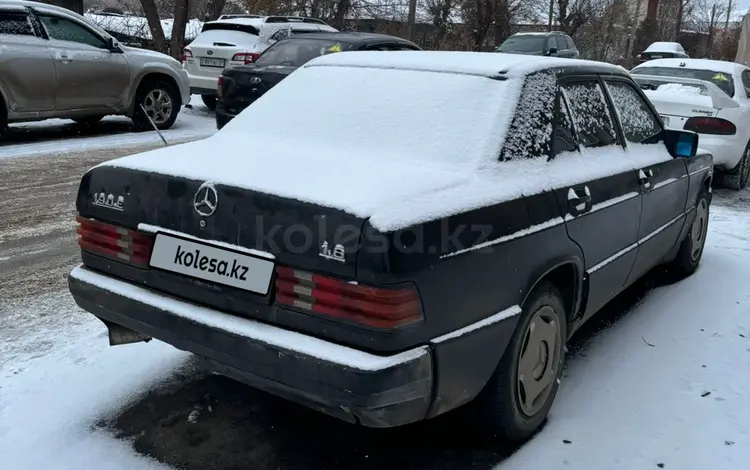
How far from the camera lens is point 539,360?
2953 mm

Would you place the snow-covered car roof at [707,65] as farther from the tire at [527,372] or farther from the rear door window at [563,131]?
the tire at [527,372]

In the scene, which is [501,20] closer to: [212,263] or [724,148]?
[724,148]

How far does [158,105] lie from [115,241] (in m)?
8.61

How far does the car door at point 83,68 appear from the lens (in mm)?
9383

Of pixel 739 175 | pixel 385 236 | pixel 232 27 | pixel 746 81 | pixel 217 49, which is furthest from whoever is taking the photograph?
pixel 232 27

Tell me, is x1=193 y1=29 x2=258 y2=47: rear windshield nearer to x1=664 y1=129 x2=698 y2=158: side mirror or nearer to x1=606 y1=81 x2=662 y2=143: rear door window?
x1=606 y1=81 x2=662 y2=143: rear door window

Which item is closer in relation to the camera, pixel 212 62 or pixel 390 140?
pixel 390 140

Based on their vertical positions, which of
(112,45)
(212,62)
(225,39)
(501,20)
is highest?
(501,20)

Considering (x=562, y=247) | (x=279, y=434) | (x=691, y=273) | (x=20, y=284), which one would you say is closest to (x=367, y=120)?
(x=562, y=247)

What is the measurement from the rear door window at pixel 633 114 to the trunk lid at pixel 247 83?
5.46m

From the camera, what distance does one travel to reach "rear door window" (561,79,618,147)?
3.38 metres

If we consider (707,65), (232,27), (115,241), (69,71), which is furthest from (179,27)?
(115,241)

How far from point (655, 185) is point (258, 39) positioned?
9.44 m

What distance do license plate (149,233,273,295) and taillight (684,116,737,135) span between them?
6758 millimetres
